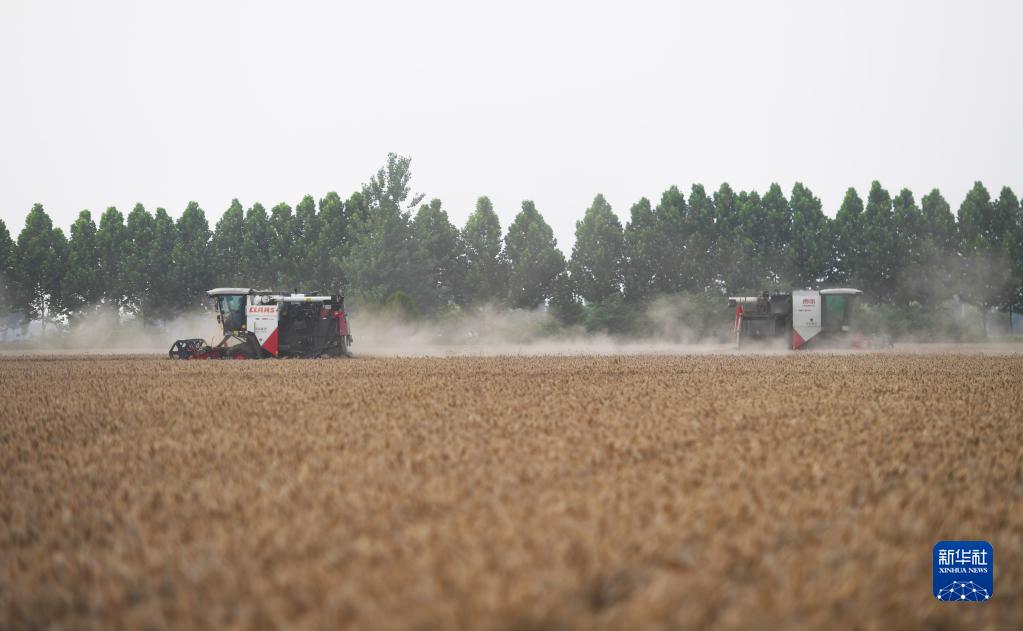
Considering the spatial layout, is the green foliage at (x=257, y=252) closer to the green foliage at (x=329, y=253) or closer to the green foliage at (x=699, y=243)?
the green foliage at (x=329, y=253)

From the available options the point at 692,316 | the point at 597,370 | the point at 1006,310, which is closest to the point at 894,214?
the point at 1006,310

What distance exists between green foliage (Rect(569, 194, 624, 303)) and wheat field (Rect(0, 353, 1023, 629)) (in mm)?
43711

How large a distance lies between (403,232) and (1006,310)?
1423 inches

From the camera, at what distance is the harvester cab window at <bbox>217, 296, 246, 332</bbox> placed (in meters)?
24.7

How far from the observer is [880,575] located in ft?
10.2

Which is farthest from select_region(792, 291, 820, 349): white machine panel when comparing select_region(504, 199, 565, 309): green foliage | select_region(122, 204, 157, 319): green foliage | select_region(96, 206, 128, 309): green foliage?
select_region(96, 206, 128, 309): green foliage

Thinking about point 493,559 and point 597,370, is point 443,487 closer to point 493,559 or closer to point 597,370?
point 493,559

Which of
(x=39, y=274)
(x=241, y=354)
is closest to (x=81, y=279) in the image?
(x=39, y=274)

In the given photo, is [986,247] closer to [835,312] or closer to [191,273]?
[835,312]

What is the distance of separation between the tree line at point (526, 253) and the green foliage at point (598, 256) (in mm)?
86

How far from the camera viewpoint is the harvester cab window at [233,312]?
2470cm

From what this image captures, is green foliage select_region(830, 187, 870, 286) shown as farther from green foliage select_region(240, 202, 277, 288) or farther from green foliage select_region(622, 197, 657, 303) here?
green foliage select_region(240, 202, 277, 288)

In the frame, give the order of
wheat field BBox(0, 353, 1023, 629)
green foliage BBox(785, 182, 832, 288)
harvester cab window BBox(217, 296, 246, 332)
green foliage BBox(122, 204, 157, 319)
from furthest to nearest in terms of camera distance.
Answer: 1. green foliage BBox(122, 204, 157, 319)
2. green foliage BBox(785, 182, 832, 288)
3. harvester cab window BBox(217, 296, 246, 332)
4. wheat field BBox(0, 353, 1023, 629)

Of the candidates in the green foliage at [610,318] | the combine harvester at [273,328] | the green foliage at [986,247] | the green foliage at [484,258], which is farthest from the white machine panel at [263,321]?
the green foliage at [986,247]
